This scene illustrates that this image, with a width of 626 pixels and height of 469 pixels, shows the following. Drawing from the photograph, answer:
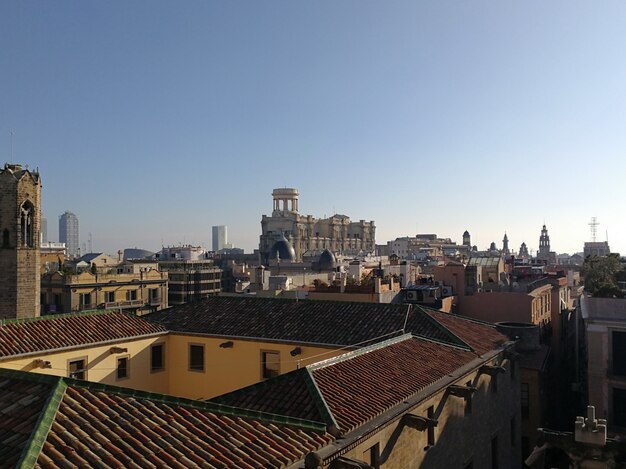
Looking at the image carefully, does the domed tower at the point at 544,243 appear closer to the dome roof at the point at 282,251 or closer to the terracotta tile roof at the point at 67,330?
the dome roof at the point at 282,251

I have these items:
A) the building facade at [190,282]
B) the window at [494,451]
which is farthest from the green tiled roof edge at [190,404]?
the building facade at [190,282]

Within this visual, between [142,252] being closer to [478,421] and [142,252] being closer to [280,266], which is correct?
[280,266]

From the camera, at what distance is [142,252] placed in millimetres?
155625

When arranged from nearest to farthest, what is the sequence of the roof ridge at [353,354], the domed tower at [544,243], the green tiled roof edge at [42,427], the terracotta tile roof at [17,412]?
the green tiled roof edge at [42,427] → the terracotta tile roof at [17,412] → the roof ridge at [353,354] → the domed tower at [544,243]

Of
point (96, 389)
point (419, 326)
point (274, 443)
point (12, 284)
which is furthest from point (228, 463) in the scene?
point (12, 284)

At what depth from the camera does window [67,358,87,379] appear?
1680 centimetres

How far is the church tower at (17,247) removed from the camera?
107ft

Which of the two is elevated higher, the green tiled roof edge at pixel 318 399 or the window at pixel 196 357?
the green tiled roof edge at pixel 318 399

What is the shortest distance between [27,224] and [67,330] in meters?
19.3

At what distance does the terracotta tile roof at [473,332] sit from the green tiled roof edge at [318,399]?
7.82 metres

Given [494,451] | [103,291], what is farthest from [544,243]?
[494,451]

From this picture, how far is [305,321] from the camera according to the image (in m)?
19.6

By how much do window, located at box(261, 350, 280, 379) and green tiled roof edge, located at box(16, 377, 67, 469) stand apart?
394 inches

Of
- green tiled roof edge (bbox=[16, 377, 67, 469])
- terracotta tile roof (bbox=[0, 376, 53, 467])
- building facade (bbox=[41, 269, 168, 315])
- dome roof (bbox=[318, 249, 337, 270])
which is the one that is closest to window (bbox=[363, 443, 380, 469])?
green tiled roof edge (bbox=[16, 377, 67, 469])
